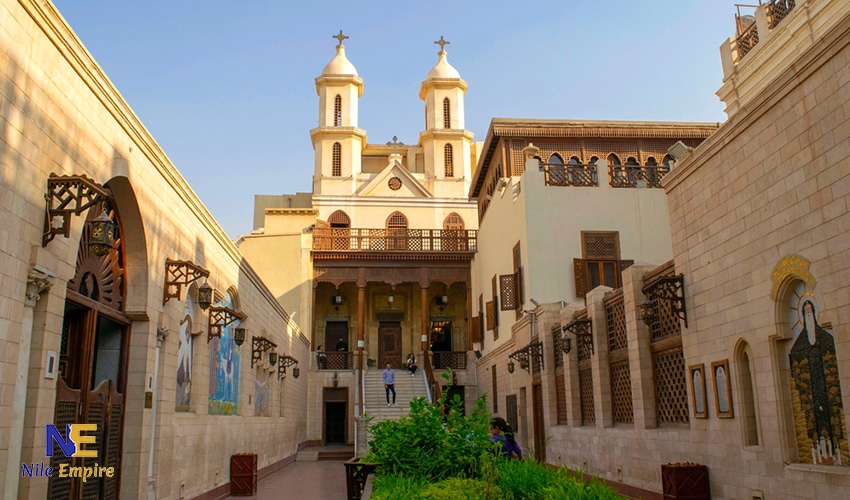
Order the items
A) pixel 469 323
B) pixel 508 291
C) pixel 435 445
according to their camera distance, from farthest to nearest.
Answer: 1. pixel 469 323
2. pixel 508 291
3. pixel 435 445

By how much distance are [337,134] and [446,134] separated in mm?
5494

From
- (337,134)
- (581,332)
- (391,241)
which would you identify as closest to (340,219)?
(391,241)

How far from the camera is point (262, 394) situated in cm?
1705

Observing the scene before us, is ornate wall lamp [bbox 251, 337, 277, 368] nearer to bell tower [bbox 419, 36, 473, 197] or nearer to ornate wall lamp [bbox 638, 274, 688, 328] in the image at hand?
ornate wall lamp [bbox 638, 274, 688, 328]

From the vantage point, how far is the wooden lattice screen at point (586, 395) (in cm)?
1412

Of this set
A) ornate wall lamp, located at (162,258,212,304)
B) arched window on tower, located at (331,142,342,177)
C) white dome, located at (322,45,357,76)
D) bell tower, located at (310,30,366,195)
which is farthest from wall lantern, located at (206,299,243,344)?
white dome, located at (322,45,357,76)

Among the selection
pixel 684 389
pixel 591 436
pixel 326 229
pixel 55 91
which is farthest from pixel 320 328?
pixel 55 91

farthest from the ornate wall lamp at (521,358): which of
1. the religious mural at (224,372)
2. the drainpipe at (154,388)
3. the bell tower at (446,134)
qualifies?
the bell tower at (446,134)

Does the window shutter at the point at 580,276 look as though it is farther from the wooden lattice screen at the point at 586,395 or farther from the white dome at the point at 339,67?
the white dome at the point at 339,67

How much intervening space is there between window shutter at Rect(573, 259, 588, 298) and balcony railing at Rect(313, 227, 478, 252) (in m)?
10.6

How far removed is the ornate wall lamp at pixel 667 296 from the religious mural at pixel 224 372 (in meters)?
7.06

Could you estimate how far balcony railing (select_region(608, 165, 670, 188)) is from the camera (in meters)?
20.1

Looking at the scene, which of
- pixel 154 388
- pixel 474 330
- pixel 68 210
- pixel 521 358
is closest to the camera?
pixel 68 210

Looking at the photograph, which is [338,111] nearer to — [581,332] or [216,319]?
[581,332]
